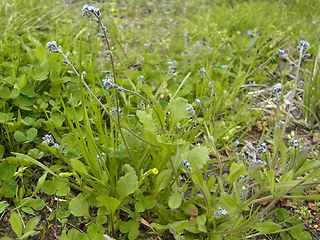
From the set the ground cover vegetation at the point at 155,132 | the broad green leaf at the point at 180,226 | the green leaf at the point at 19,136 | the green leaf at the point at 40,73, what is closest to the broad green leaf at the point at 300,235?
the ground cover vegetation at the point at 155,132

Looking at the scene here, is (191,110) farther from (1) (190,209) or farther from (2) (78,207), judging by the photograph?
(2) (78,207)

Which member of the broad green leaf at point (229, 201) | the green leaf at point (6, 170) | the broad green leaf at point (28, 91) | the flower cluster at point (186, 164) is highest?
the broad green leaf at point (28, 91)

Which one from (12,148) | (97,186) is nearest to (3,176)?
(12,148)

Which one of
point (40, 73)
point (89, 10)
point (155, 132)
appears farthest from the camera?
point (40, 73)

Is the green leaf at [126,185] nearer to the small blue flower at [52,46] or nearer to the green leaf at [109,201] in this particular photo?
the green leaf at [109,201]

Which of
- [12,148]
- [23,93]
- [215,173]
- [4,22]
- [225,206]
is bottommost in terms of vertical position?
[215,173]

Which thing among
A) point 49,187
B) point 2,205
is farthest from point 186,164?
point 2,205

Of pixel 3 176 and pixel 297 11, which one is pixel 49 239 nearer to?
pixel 3 176

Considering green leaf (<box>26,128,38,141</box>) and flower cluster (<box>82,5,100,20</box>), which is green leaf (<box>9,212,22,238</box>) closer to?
green leaf (<box>26,128,38,141</box>)
